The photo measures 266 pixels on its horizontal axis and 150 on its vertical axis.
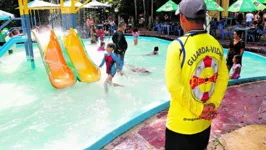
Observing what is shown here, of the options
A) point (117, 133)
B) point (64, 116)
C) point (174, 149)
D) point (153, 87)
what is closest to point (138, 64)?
point (153, 87)

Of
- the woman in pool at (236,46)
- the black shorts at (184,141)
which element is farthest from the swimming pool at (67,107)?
the black shorts at (184,141)

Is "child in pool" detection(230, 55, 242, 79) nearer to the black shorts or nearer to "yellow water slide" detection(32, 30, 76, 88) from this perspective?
"yellow water slide" detection(32, 30, 76, 88)

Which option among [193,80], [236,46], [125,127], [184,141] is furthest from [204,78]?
[236,46]

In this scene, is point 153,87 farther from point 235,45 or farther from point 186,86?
point 186,86

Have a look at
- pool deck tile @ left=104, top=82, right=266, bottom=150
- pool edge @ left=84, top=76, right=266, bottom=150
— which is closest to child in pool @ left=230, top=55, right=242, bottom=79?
pool deck tile @ left=104, top=82, right=266, bottom=150

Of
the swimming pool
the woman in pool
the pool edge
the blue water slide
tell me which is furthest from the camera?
the blue water slide

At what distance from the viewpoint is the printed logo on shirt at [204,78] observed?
1.71 metres

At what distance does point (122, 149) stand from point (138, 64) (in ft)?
20.5

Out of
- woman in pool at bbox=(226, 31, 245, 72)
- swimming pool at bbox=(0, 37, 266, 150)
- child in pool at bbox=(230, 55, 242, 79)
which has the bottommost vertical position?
swimming pool at bbox=(0, 37, 266, 150)

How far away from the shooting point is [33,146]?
12.6 feet

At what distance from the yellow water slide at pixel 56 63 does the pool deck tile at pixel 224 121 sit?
296 centimetres

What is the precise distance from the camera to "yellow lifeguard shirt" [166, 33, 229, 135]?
1.66 metres

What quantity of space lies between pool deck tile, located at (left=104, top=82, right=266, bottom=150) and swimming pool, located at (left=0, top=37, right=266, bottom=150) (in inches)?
9.5

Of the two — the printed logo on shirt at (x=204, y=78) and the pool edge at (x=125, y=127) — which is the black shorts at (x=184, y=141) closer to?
the printed logo on shirt at (x=204, y=78)
